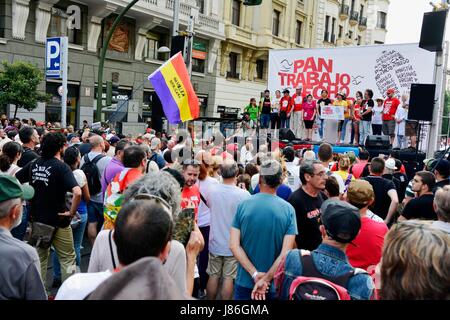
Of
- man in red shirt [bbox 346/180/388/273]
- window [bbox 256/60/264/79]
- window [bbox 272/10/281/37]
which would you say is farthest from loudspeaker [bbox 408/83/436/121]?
window [bbox 256/60/264/79]

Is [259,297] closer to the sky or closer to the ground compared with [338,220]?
closer to the ground

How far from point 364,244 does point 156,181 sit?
63.4 inches

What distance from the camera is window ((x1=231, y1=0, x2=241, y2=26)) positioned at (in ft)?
91.0

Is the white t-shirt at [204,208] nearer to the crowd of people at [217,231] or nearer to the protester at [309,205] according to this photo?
the crowd of people at [217,231]

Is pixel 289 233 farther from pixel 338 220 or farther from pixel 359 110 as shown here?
pixel 359 110

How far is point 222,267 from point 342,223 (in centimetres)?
221

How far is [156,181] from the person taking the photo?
2.68 m

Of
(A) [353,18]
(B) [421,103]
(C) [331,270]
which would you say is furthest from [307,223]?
(A) [353,18]

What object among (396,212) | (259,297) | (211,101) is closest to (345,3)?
(211,101)

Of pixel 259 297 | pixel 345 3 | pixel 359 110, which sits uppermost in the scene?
pixel 345 3

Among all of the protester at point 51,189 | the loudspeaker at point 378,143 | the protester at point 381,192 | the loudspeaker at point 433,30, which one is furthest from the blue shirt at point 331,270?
the loudspeaker at point 378,143

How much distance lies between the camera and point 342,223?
2387 mm

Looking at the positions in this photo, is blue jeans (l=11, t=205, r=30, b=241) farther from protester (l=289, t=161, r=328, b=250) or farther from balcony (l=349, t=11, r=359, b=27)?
balcony (l=349, t=11, r=359, b=27)
